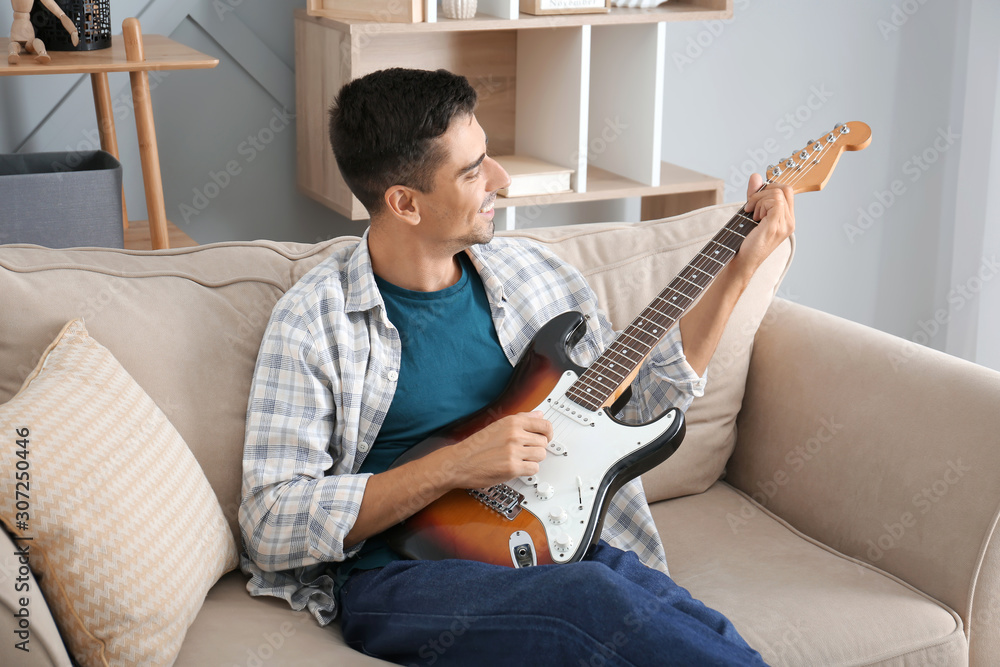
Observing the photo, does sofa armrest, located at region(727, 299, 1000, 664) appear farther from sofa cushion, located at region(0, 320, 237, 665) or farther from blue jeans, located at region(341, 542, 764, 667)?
sofa cushion, located at region(0, 320, 237, 665)

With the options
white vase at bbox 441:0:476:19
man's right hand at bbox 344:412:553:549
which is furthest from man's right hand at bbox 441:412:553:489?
white vase at bbox 441:0:476:19

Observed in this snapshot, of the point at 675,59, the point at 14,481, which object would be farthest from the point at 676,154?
the point at 14,481

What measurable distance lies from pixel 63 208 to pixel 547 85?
1137 millimetres

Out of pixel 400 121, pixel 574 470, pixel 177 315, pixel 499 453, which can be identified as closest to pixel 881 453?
pixel 574 470

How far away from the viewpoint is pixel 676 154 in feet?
8.91

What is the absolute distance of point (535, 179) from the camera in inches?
83.4

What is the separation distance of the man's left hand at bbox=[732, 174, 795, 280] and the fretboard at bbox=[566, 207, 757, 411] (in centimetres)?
3

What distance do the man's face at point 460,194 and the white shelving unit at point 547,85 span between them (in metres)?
0.60

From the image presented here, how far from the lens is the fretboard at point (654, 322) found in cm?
133

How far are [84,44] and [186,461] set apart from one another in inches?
35.7

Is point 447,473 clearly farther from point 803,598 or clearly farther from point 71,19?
point 71,19

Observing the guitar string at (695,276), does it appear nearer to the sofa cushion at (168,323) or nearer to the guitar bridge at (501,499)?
the guitar bridge at (501,499)

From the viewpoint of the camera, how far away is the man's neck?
141 cm

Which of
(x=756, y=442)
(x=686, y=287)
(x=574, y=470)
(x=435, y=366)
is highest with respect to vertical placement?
(x=686, y=287)
